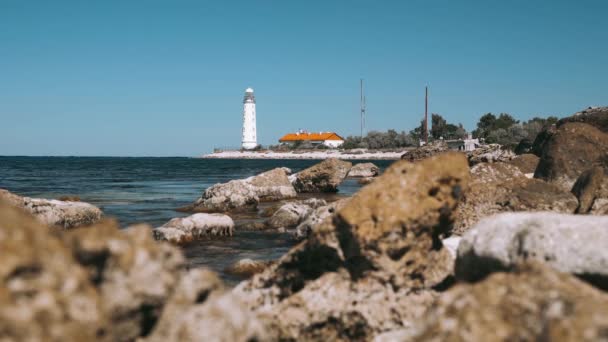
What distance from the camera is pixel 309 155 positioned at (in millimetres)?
135000

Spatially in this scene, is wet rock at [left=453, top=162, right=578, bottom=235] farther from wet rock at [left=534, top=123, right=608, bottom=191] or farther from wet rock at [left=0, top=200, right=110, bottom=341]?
wet rock at [left=0, top=200, right=110, bottom=341]

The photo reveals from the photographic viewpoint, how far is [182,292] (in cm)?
349

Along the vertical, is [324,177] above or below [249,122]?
below

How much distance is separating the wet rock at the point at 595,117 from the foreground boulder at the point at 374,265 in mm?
18249

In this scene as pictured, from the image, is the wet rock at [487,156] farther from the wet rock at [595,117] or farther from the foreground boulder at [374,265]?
the foreground boulder at [374,265]

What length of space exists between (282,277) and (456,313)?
A: 288cm

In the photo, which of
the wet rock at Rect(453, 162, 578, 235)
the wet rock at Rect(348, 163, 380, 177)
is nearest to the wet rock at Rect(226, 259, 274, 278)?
the wet rock at Rect(453, 162, 578, 235)

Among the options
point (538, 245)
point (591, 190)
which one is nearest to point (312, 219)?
point (591, 190)

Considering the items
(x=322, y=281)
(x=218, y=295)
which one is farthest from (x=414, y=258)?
(x=218, y=295)

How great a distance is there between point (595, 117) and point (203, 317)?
2221 cm

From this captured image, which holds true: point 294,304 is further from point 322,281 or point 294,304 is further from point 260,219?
point 260,219

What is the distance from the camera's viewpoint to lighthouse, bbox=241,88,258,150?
163 metres

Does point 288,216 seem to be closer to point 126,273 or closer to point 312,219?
point 312,219

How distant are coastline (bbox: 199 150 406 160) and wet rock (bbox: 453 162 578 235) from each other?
4061 inches
